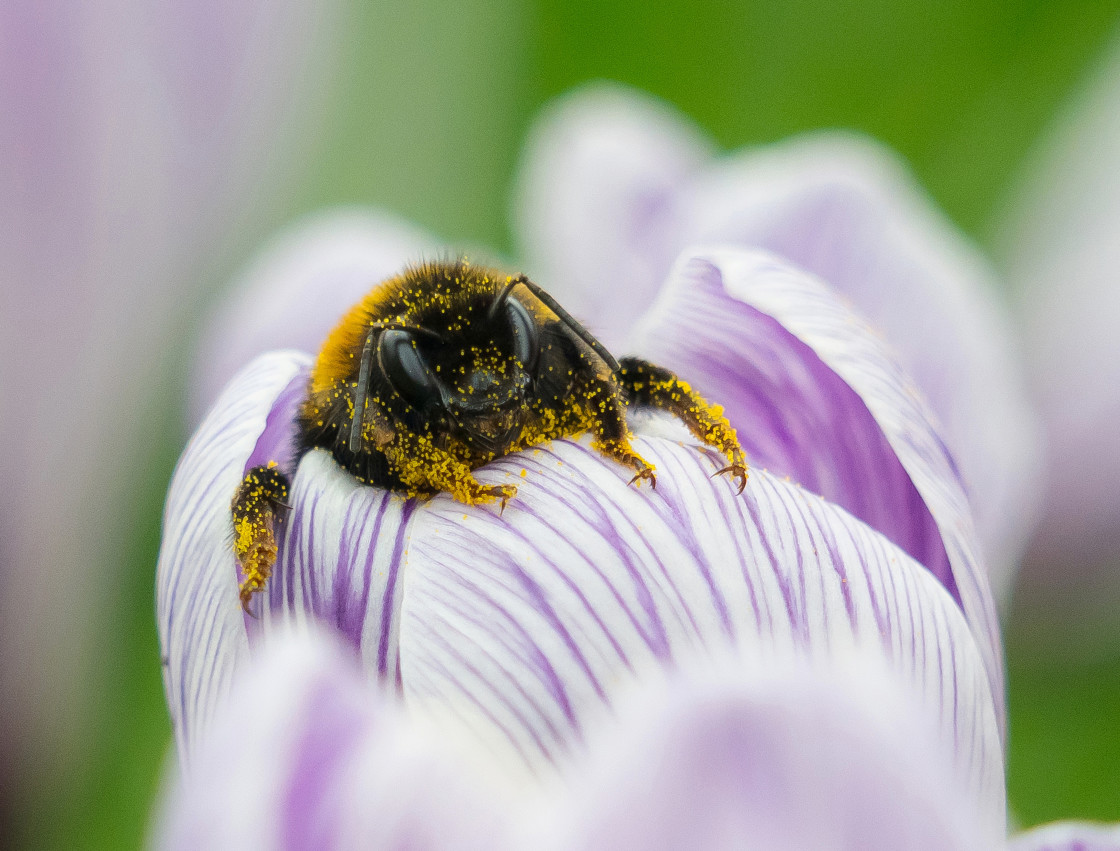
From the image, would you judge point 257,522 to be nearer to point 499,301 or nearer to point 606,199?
point 499,301

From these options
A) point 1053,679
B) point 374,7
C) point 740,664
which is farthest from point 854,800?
point 374,7

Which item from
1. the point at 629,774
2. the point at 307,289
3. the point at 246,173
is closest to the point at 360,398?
the point at 629,774

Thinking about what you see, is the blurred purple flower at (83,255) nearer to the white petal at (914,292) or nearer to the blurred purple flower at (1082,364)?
the white petal at (914,292)

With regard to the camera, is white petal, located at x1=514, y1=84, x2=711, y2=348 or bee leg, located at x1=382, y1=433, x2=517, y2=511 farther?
white petal, located at x1=514, y1=84, x2=711, y2=348

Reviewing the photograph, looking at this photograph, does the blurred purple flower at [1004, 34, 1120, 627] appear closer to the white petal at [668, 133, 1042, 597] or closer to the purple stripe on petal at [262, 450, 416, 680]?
the white petal at [668, 133, 1042, 597]

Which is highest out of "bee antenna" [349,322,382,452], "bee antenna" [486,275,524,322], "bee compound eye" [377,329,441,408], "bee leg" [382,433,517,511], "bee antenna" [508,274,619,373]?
"bee antenna" [486,275,524,322]

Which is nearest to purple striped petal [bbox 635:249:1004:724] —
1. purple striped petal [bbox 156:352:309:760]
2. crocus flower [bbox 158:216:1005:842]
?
crocus flower [bbox 158:216:1005:842]

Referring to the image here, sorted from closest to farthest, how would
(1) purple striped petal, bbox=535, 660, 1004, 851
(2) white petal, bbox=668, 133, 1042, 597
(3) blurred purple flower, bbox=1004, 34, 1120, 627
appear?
(1) purple striped petal, bbox=535, 660, 1004, 851, (2) white petal, bbox=668, 133, 1042, 597, (3) blurred purple flower, bbox=1004, 34, 1120, 627

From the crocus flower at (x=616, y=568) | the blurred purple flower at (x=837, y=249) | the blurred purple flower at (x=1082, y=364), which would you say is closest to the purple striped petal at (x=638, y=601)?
the crocus flower at (x=616, y=568)
